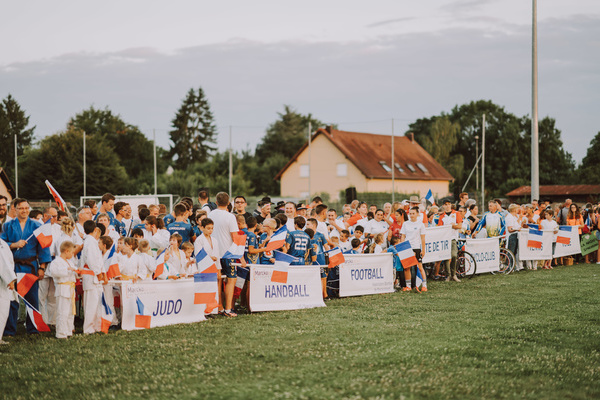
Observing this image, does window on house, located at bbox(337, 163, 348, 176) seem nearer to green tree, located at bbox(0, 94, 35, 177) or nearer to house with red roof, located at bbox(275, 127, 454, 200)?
house with red roof, located at bbox(275, 127, 454, 200)

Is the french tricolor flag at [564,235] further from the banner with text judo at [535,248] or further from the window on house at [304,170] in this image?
the window on house at [304,170]

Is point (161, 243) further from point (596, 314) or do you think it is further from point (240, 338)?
point (596, 314)

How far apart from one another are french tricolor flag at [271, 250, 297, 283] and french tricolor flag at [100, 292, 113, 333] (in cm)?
300

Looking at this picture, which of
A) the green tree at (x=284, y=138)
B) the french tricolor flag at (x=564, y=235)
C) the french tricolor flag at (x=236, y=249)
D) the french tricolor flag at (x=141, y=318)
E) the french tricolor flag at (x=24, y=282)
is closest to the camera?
the french tricolor flag at (x=24, y=282)

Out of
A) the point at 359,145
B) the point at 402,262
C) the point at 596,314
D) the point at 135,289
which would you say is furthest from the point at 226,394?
the point at 359,145

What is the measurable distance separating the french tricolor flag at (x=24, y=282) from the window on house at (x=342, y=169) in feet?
173

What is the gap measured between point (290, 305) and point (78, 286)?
370 cm

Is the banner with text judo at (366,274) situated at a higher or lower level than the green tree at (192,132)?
lower

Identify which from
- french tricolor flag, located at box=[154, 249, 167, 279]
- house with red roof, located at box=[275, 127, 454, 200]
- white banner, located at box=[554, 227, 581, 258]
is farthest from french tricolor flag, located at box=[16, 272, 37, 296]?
house with red roof, located at box=[275, 127, 454, 200]

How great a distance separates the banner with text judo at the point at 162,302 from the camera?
10123 millimetres

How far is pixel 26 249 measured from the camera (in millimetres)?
10156

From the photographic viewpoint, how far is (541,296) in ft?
45.0

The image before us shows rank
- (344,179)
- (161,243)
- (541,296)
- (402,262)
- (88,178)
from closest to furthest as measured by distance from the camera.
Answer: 1. (161,243)
2. (541,296)
3. (402,262)
4. (88,178)
5. (344,179)

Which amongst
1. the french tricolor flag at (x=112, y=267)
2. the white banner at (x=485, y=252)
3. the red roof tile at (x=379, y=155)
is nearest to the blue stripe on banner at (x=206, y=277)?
the french tricolor flag at (x=112, y=267)
